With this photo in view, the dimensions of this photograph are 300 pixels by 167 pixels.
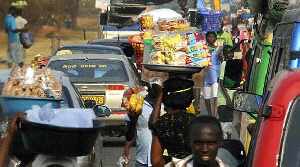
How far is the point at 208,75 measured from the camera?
19109mm

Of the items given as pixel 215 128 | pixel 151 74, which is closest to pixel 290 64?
pixel 215 128

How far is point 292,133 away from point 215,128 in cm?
48

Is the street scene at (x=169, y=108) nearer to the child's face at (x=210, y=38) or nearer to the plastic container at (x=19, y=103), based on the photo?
the plastic container at (x=19, y=103)

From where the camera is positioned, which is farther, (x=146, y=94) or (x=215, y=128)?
(x=146, y=94)

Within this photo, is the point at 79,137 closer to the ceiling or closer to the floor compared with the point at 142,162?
closer to the ceiling

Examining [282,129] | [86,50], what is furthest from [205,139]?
[86,50]

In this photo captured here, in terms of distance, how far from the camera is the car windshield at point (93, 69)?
15.7 metres

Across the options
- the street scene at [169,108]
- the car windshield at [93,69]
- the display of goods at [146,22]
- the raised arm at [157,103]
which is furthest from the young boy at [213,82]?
the raised arm at [157,103]

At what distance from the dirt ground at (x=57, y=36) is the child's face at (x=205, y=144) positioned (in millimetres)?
29696

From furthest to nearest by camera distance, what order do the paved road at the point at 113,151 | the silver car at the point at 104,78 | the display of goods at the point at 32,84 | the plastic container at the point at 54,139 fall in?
1. the silver car at the point at 104,78
2. the paved road at the point at 113,151
3. the display of goods at the point at 32,84
4. the plastic container at the point at 54,139

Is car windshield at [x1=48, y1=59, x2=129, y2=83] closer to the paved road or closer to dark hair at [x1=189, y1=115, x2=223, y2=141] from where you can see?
the paved road

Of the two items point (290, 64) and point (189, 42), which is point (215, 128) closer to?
point (290, 64)

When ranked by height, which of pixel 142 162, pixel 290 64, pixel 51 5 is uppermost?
pixel 290 64

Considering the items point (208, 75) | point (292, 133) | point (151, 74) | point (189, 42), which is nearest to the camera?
point (292, 133)
